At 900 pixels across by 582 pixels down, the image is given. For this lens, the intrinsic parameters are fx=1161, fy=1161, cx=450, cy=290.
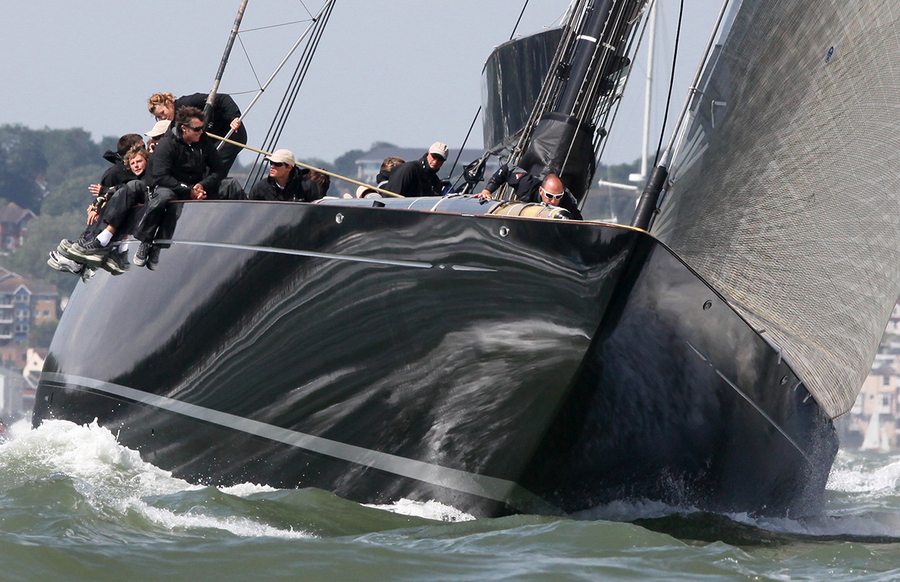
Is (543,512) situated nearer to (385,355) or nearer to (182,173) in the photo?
(385,355)

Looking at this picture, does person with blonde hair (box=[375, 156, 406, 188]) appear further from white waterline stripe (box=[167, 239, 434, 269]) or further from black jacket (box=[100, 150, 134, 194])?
white waterline stripe (box=[167, 239, 434, 269])

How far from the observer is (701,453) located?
524 cm

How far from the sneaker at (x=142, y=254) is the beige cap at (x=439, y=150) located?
182cm

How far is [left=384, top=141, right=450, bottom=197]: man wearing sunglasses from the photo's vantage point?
7.01 meters

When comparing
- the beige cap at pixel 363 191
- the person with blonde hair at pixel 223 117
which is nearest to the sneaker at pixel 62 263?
the person with blonde hair at pixel 223 117

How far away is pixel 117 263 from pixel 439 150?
6.65ft

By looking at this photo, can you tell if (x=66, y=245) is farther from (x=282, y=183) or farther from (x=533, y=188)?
(x=533, y=188)

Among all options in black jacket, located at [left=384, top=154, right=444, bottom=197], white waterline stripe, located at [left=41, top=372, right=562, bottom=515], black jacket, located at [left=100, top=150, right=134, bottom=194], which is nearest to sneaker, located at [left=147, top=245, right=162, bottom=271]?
white waterline stripe, located at [left=41, top=372, right=562, bottom=515]

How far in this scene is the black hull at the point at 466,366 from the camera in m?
4.70

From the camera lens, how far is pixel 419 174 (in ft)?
23.3

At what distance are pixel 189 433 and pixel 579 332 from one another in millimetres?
2381

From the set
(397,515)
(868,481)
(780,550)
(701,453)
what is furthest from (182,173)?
(868,481)

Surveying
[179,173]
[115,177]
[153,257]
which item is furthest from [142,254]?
[115,177]

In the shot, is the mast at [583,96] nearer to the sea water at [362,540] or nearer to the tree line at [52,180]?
the sea water at [362,540]
